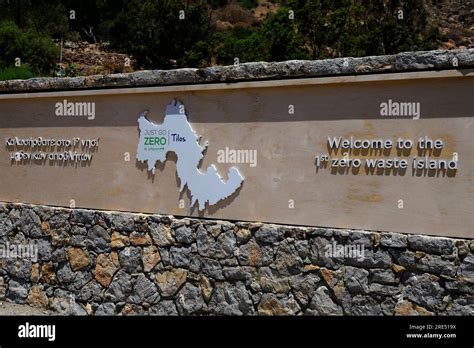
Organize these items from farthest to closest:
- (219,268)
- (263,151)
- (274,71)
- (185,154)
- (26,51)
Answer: (26,51) → (185,154) → (219,268) → (263,151) → (274,71)

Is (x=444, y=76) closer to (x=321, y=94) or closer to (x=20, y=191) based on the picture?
(x=321, y=94)

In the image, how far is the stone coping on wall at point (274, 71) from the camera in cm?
578

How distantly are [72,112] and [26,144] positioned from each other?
0.98 m

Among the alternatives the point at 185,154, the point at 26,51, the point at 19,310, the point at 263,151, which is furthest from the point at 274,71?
the point at 26,51

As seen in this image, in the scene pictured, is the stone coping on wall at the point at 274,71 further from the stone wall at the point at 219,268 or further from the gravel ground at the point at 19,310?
the gravel ground at the point at 19,310

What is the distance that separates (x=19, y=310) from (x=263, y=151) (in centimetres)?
410

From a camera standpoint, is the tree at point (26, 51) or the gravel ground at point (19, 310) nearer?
the gravel ground at point (19, 310)

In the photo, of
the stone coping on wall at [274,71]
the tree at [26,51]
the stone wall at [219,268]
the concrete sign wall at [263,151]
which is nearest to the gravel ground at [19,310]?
the stone wall at [219,268]

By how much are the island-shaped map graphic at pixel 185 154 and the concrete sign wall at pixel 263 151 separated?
14 millimetres

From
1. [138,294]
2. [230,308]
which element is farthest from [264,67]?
[138,294]

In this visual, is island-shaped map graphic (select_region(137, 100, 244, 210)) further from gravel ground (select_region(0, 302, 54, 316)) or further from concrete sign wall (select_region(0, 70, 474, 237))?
gravel ground (select_region(0, 302, 54, 316))

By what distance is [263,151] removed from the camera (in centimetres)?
693

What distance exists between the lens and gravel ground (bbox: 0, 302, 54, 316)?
846 centimetres

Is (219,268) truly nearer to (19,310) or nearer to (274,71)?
(274,71)
